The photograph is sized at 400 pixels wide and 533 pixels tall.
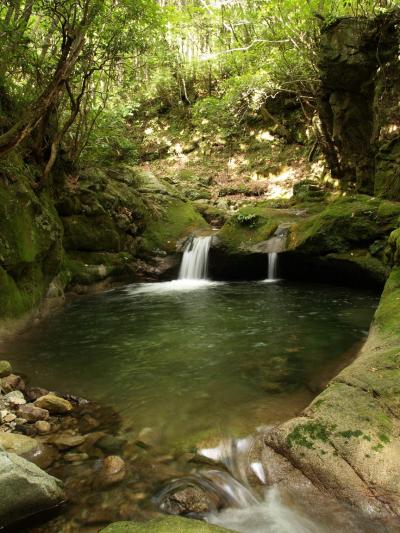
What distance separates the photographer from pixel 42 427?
12.9 ft

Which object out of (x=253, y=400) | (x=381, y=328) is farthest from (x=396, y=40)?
(x=253, y=400)

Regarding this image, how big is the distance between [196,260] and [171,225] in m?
2.07

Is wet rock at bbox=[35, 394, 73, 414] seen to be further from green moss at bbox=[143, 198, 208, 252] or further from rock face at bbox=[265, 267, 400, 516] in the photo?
green moss at bbox=[143, 198, 208, 252]

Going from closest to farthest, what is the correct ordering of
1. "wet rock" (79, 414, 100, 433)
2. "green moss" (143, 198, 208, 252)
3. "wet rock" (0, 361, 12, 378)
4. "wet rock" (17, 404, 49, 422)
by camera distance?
"wet rock" (79, 414, 100, 433)
"wet rock" (17, 404, 49, 422)
"wet rock" (0, 361, 12, 378)
"green moss" (143, 198, 208, 252)

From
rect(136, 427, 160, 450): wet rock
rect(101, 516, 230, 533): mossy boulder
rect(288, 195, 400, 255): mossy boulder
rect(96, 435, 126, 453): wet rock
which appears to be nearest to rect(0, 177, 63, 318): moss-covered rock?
rect(96, 435, 126, 453): wet rock

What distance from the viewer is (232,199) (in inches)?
758

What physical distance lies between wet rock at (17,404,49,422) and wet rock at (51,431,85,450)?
386 millimetres

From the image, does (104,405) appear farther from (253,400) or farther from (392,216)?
(392,216)

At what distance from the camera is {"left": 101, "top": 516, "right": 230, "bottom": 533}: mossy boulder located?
89.4 inches

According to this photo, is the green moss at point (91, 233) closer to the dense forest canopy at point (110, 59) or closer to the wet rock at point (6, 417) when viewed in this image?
the dense forest canopy at point (110, 59)

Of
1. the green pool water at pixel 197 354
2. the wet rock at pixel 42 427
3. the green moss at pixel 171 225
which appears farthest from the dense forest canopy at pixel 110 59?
the wet rock at pixel 42 427

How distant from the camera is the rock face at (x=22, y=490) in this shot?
2.54 metres

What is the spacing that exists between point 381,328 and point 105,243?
907 centimetres

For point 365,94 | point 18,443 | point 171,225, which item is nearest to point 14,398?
point 18,443
